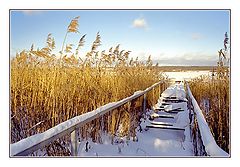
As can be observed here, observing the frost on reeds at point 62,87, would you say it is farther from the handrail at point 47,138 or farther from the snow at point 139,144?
the handrail at point 47,138

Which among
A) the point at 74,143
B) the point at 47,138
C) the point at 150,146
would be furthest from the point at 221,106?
the point at 47,138

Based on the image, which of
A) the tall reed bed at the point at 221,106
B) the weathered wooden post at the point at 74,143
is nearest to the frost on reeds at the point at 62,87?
the weathered wooden post at the point at 74,143

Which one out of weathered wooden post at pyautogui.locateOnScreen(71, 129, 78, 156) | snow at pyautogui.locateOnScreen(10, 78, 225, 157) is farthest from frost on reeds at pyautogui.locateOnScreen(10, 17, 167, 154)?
weathered wooden post at pyautogui.locateOnScreen(71, 129, 78, 156)

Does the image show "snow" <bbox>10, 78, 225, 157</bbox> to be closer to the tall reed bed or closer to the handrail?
the handrail

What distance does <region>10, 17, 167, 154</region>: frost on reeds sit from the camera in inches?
91.1

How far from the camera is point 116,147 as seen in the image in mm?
2492

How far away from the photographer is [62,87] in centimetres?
254

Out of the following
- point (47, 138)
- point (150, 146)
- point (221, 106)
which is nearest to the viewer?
point (47, 138)

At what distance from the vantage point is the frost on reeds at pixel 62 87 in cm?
231

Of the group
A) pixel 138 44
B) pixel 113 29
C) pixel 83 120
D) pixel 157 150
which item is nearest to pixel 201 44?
pixel 138 44

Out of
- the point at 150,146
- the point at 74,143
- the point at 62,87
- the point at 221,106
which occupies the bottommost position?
the point at 150,146

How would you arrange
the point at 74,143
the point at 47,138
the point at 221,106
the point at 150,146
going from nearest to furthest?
the point at 47,138 → the point at 74,143 → the point at 221,106 → the point at 150,146

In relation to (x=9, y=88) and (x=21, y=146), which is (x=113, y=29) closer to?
(x=9, y=88)

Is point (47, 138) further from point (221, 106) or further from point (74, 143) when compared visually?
point (221, 106)
